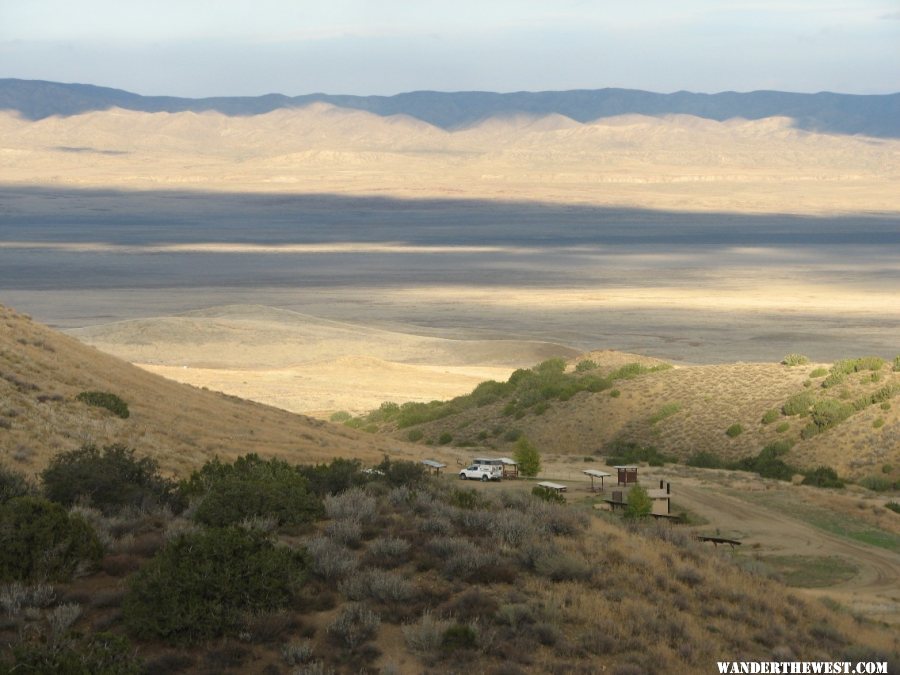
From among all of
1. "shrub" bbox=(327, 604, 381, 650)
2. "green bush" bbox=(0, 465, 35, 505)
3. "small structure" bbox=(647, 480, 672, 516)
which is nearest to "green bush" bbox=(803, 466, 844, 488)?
"small structure" bbox=(647, 480, 672, 516)

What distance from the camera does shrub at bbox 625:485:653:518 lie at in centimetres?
1850

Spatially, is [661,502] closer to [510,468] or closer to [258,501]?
[510,468]

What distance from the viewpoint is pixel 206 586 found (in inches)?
401

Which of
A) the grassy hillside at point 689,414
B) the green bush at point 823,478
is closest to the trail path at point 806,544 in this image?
the green bush at point 823,478

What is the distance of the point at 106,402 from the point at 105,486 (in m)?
10.1

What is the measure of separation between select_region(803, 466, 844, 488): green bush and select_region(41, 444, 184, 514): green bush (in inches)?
664

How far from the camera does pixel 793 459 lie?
31.1 meters

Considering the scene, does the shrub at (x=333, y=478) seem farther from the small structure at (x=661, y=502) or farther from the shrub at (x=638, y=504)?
the small structure at (x=661, y=502)

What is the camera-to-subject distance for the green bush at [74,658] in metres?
8.52

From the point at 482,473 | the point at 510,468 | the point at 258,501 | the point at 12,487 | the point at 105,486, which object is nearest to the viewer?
the point at 258,501

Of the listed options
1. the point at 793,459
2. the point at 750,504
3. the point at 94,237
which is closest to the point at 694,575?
the point at 750,504

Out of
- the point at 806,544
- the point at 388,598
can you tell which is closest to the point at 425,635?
the point at 388,598

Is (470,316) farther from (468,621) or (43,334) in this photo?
(468,621)

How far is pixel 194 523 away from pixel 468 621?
348 cm
